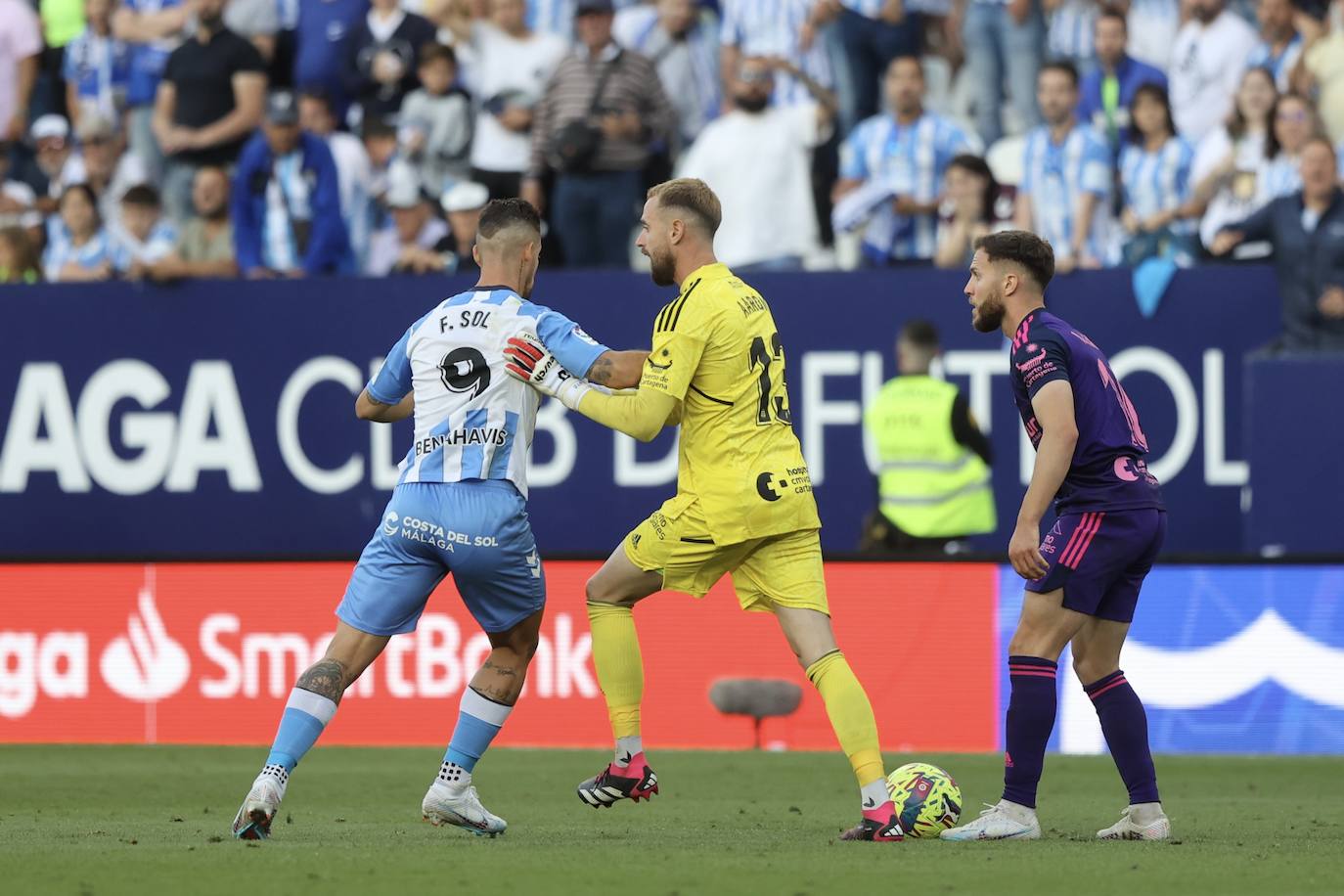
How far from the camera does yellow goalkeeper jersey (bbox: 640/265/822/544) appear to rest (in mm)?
7430

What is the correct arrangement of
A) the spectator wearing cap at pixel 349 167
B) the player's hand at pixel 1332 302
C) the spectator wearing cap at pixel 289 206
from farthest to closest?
the spectator wearing cap at pixel 349 167 < the spectator wearing cap at pixel 289 206 < the player's hand at pixel 1332 302

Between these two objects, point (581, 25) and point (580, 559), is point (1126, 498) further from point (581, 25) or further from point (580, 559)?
point (581, 25)

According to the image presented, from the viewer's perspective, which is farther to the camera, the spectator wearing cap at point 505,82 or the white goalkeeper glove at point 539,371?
the spectator wearing cap at point 505,82

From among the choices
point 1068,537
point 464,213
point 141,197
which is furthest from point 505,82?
point 1068,537

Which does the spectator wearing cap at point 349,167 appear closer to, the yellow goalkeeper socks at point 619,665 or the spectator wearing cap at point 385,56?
the spectator wearing cap at point 385,56

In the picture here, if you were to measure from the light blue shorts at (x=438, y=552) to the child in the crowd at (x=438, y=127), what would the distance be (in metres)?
8.16

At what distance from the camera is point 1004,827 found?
7.62m

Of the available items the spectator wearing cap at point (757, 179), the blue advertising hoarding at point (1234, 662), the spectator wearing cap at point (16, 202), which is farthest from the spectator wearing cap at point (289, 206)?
the blue advertising hoarding at point (1234, 662)

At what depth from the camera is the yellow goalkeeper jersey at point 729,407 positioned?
7.43 meters

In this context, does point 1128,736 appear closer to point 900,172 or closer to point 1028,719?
point 1028,719

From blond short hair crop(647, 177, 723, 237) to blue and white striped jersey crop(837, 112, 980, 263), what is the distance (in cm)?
696

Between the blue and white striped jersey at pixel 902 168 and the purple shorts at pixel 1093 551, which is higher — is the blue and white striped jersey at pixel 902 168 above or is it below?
above

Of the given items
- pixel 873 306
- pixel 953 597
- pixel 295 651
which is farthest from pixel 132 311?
pixel 953 597

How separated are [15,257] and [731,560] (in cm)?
932
